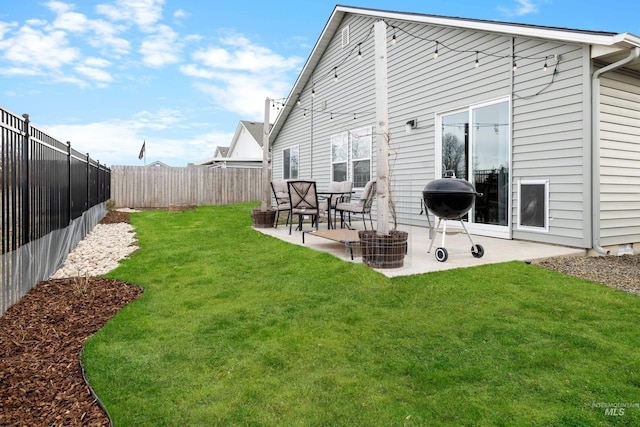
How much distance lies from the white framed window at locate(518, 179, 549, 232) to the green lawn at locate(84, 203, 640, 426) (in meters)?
1.60

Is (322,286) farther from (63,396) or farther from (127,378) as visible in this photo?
(63,396)

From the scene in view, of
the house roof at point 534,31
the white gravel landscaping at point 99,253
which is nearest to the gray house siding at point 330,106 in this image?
the house roof at point 534,31

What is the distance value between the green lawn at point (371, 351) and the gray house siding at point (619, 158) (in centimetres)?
200

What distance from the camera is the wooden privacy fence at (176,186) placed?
15.8 metres

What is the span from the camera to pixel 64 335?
292cm

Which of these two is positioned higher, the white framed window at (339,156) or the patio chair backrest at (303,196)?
the white framed window at (339,156)

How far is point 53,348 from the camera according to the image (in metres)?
2.70

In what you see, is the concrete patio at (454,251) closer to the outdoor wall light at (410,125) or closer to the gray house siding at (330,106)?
the outdoor wall light at (410,125)

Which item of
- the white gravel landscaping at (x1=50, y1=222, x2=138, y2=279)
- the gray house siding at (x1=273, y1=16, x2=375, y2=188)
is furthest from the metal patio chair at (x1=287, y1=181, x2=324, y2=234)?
the gray house siding at (x1=273, y1=16, x2=375, y2=188)

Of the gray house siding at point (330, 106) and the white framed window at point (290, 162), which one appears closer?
the gray house siding at point (330, 106)

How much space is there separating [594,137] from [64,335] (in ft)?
19.8

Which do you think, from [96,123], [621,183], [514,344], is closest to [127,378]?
[514,344]

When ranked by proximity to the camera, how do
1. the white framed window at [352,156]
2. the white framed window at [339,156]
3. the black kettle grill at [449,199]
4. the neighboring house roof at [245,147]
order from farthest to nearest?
the neighboring house roof at [245,147]
the white framed window at [339,156]
the white framed window at [352,156]
the black kettle grill at [449,199]

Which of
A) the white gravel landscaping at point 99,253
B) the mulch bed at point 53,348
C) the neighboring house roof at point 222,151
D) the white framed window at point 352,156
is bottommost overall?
the mulch bed at point 53,348
